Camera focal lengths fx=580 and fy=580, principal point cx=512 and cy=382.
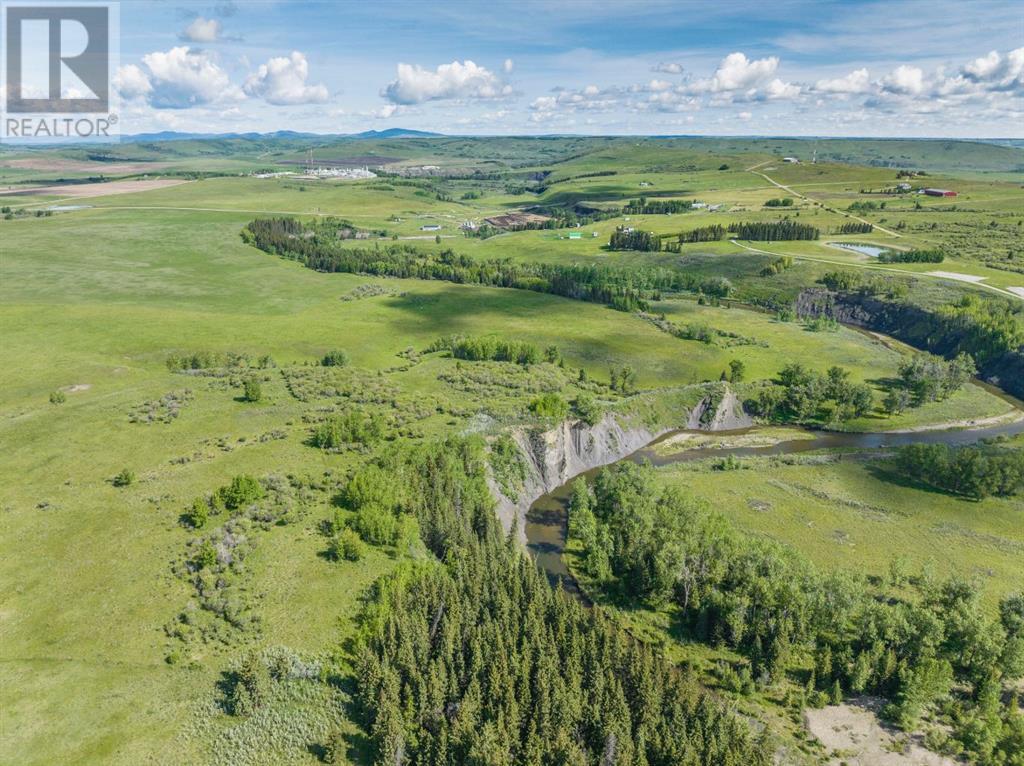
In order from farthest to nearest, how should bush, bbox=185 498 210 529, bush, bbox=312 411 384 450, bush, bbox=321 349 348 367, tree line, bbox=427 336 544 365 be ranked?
tree line, bbox=427 336 544 365, bush, bbox=321 349 348 367, bush, bbox=312 411 384 450, bush, bbox=185 498 210 529

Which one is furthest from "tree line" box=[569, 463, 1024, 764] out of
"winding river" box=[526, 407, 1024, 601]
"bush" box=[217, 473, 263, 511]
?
"bush" box=[217, 473, 263, 511]

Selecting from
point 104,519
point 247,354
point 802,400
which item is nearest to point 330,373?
point 247,354

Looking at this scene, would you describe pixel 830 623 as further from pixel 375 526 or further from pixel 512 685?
pixel 375 526

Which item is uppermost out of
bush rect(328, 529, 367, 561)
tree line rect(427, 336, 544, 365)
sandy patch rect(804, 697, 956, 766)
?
tree line rect(427, 336, 544, 365)

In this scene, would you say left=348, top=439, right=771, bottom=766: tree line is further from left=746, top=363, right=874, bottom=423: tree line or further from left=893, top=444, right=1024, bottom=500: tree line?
left=746, top=363, right=874, bottom=423: tree line

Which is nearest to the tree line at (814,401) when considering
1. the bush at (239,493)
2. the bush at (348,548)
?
the bush at (348,548)
